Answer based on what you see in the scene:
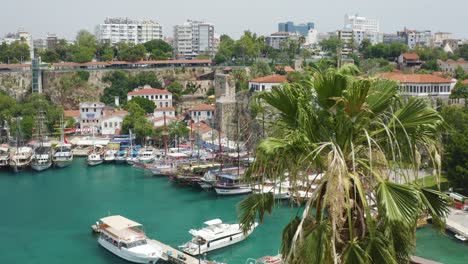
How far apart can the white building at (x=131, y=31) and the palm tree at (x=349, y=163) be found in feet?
291

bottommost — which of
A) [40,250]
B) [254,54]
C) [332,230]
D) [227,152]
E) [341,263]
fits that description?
[40,250]

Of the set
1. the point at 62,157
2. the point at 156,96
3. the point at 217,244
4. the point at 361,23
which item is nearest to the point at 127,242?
the point at 217,244

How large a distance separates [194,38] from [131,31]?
15410 mm

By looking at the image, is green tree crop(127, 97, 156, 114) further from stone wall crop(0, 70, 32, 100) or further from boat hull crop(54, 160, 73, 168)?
stone wall crop(0, 70, 32, 100)

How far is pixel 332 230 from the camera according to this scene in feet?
9.66

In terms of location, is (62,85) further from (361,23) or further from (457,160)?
(361,23)

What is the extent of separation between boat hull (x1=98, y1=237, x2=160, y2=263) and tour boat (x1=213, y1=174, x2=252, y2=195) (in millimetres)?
7902

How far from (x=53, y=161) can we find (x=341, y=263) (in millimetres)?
32039

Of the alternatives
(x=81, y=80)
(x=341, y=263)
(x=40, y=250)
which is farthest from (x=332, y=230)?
(x=81, y=80)

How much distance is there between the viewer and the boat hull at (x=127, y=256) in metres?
16.9

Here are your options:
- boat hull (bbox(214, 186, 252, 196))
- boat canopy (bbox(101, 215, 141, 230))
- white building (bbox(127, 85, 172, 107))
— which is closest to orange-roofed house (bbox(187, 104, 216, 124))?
white building (bbox(127, 85, 172, 107))

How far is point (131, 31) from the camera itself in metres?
92.3

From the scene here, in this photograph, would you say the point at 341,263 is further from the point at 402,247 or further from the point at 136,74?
the point at 136,74

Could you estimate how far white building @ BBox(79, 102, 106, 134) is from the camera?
4044cm
